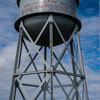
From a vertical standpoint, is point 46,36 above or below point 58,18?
below

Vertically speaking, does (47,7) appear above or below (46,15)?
above

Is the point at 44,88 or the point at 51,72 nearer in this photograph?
the point at 51,72

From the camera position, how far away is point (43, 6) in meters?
15.8

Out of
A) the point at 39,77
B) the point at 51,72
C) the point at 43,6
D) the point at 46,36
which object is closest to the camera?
the point at 51,72

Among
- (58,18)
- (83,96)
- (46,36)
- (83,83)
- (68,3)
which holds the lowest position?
(83,96)

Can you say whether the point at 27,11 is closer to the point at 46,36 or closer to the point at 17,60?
the point at 46,36

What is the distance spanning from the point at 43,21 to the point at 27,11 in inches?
59.2

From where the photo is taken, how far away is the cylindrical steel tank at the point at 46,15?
15836 millimetres

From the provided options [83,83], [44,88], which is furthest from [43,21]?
[44,88]

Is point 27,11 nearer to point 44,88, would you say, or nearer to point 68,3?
point 68,3

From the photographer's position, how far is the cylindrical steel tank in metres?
15.8

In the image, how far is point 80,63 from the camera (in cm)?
1672

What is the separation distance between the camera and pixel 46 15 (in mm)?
15867

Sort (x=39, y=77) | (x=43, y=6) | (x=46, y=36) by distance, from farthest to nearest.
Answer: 1. (x=39, y=77)
2. (x=46, y=36)
3. (x=43, y=6)
